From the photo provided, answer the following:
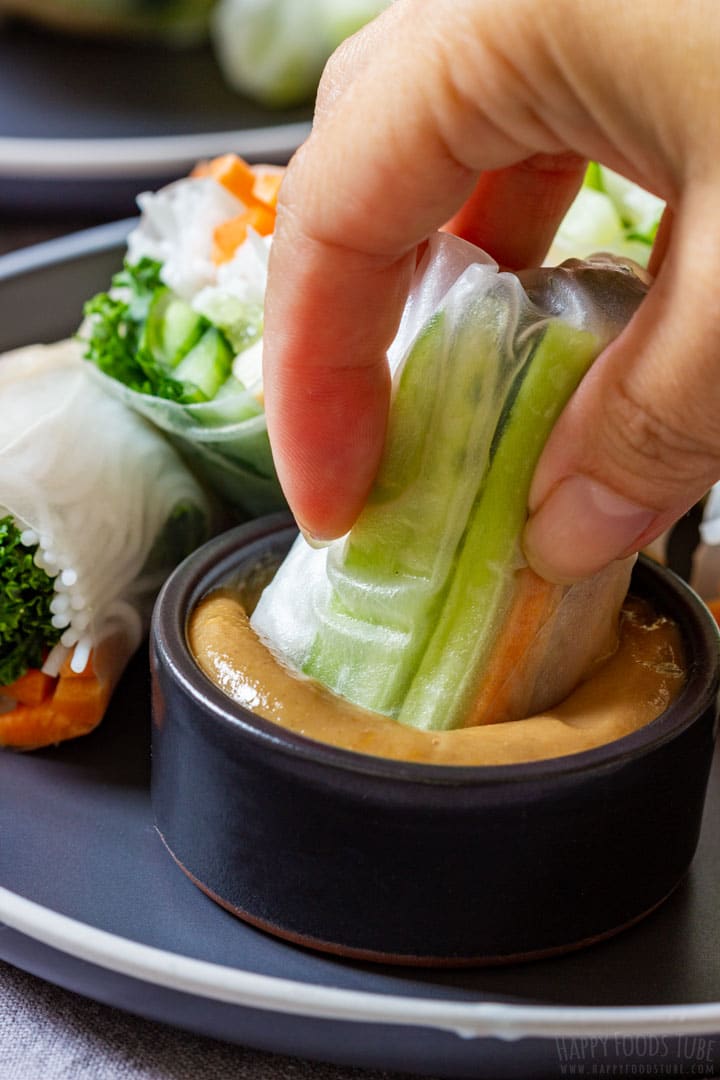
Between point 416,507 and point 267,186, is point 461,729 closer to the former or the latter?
point 416,507

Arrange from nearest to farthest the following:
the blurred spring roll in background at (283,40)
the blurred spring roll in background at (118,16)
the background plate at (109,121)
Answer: the background plate at (109,121) → the blurred spring roll in background at (283,40) → the blurred spring roll in background at (118,16)

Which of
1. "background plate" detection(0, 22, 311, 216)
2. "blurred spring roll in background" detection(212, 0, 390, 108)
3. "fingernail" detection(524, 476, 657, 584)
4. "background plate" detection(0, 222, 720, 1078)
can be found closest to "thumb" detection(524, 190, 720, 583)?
"fingernail" detection(524, 476, 657, 584)

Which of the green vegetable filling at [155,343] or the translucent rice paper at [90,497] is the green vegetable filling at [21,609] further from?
the green vegetable filling at [155,343]

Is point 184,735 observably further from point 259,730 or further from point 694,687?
point 694,687

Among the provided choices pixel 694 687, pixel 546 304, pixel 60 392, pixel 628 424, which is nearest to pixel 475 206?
pixel 546 304

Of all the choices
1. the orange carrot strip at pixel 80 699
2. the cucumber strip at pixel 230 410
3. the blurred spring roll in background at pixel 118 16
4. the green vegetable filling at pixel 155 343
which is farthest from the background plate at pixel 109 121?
the orange carrot strip at pixel 80 699


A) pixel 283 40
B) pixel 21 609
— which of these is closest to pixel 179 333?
pixel 21 609
